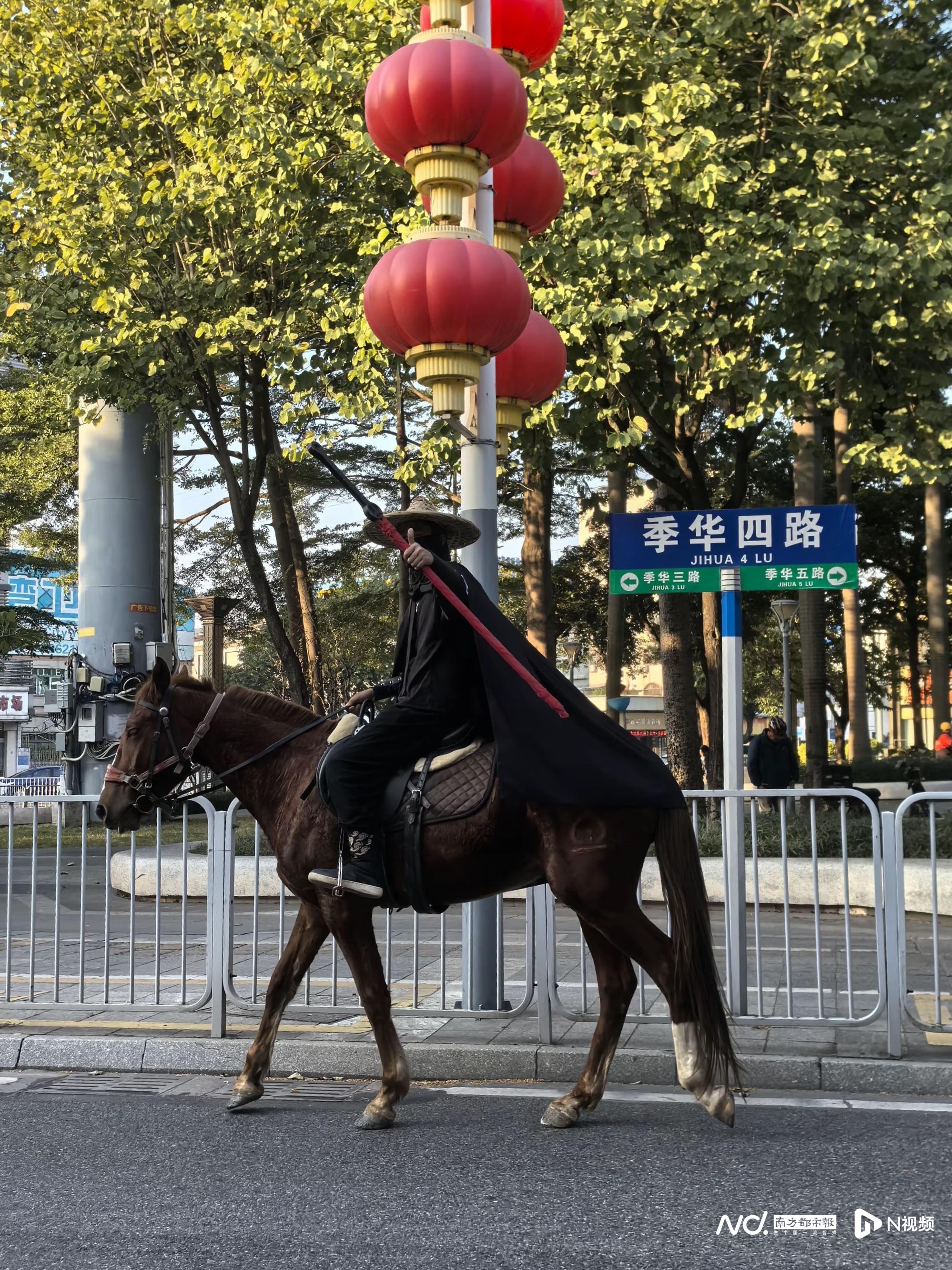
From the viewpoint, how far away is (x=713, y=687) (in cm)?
1730

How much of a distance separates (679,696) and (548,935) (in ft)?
34.9

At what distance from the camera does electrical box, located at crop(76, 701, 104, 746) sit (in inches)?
853

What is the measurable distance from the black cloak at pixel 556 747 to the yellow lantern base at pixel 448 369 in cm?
196

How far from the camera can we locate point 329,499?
31.5m

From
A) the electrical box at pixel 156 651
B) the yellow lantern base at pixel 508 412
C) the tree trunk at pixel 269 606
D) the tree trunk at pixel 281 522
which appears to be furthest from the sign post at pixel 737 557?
the electrical box at pixel 156 651

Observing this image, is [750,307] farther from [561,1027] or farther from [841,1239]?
[841,1239]

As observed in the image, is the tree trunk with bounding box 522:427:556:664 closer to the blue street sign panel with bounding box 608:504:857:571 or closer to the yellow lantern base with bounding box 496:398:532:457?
the yellow lantern base with bounding box 496:398:532:457

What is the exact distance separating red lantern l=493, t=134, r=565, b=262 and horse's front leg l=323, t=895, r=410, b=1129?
431 centimetres

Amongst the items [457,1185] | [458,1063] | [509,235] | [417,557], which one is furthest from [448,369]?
[457,1185]

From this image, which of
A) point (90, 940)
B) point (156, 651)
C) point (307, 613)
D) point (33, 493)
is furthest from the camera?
point (33, 493)

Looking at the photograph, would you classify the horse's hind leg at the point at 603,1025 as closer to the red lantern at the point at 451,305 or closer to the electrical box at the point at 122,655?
the red lantern at the point at 451,305

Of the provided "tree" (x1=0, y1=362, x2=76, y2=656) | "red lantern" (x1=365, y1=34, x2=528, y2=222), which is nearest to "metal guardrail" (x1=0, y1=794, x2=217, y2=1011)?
"red lantern" (x1=365, y1=34, x2=528, y2=222)

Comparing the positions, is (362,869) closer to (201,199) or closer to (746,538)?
(746,538)

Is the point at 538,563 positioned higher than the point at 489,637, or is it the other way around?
the point at 538,563
